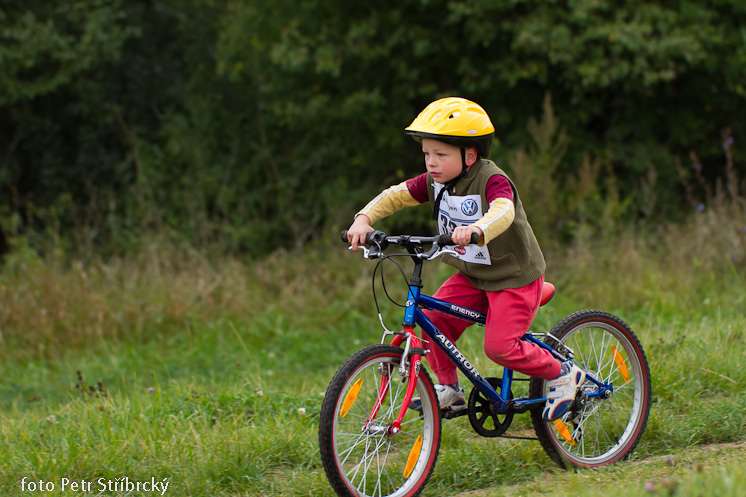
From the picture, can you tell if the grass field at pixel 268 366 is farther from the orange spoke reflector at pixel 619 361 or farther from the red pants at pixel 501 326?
the red pants at pixel 501 326

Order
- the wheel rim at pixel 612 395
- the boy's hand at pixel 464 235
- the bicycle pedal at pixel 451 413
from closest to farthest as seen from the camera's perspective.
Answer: the boy's hand at pixel 464 235
the bicycle pedal at pixel 451 413
the wheel rim at pixel 612 395

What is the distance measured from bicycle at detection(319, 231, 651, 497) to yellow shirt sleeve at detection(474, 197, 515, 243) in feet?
0.58

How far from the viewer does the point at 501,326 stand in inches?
147

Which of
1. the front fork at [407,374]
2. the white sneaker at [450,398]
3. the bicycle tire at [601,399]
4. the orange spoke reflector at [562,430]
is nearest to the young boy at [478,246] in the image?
the white sneaker at [450,398]

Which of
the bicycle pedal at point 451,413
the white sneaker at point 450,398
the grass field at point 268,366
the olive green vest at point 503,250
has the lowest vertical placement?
the grass field at point 268,366

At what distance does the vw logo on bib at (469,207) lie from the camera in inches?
146

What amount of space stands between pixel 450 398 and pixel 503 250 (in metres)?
0.80

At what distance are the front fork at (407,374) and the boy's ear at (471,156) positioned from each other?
0.84 metres

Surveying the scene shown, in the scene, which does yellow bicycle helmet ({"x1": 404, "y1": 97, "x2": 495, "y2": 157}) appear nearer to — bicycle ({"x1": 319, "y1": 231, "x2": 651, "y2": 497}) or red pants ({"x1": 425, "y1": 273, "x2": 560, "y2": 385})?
bicycle ({"x1": 319, "y1": 231, "x2": 651, "y2": 497})

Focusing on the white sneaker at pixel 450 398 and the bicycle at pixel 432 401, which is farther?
the white sneaker at pixel 450 398

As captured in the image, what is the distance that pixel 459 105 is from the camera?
3635mm

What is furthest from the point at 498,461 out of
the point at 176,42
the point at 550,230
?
the point at 176,42

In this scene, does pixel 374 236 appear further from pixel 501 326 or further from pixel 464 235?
pixel 501 326

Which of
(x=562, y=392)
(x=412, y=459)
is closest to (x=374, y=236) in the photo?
(x=412, y=459)
